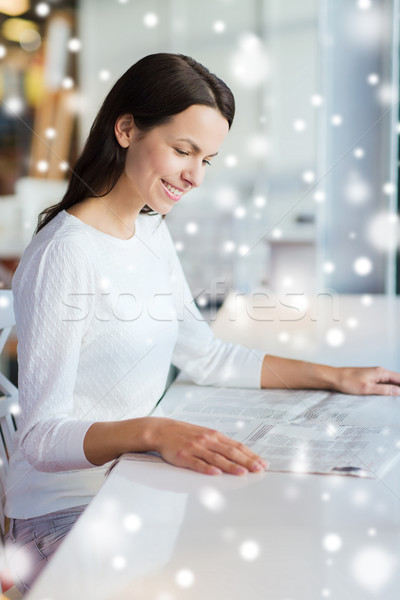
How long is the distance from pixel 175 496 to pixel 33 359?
0.85 feet

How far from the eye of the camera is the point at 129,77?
2.59 ft

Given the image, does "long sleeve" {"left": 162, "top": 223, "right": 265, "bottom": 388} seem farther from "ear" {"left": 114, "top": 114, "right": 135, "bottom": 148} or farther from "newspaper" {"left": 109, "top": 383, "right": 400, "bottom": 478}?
"ear" {"left": 114, "top": 114, "right": 135, "bottom": 148}

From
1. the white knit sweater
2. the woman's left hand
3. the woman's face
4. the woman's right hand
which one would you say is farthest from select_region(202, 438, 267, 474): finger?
the woman's face

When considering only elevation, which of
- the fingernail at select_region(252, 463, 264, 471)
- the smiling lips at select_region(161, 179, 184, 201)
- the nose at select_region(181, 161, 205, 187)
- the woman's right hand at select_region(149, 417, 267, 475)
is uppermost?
the nose at select_region(181, 161, 205, 187)

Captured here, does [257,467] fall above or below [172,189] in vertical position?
below

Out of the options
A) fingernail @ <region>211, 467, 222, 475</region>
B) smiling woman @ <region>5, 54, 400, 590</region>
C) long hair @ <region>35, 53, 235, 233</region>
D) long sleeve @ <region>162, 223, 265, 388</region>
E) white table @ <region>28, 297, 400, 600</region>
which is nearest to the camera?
white table @ <region>28, 297, 400, 600</region>

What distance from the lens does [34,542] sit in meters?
0.68

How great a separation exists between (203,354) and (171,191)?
0.84 ft

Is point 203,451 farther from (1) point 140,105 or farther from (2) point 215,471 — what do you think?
(1) point 140,105

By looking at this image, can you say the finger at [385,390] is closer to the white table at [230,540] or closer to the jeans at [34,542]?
the white table at [230,540]

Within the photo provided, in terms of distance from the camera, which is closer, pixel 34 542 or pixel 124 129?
pixel 34 542

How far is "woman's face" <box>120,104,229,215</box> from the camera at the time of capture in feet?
2.51

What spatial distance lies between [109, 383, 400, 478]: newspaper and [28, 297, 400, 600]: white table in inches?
1.2

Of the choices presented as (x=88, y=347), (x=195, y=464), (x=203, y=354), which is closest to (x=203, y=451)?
(x=195, y=464)
